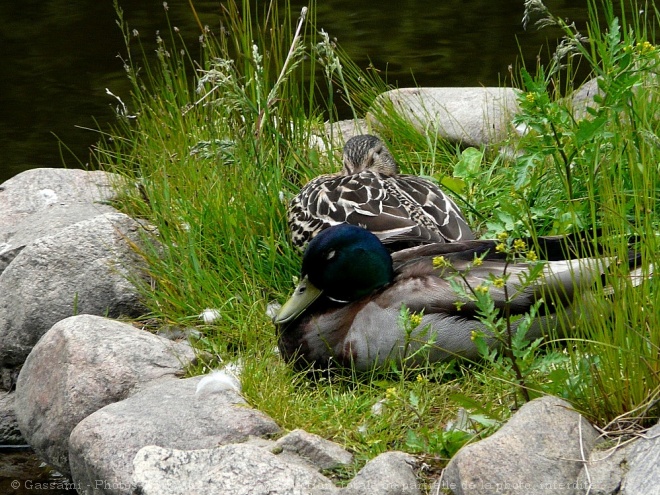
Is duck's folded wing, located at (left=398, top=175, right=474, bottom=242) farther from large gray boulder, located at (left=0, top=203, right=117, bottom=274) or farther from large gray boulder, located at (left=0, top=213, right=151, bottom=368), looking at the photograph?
large gray boulder, located at (left=0, top=203, right=117, bottom=274)

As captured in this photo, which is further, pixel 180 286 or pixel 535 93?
pixel 180 286

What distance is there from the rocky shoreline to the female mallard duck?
0.80 meters

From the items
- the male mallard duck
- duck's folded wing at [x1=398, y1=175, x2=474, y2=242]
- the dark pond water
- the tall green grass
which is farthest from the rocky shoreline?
the dark pond water

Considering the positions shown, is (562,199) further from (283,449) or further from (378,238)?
(283,449)

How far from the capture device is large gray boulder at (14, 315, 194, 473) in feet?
15.0

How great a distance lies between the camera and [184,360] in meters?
4.75

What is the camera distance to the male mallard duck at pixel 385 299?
4195 mm

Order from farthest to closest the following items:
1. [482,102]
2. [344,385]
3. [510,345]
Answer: [482,102] < [344,385] < [510,345]

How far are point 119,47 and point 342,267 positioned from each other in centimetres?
748

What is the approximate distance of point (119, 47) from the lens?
447 inches

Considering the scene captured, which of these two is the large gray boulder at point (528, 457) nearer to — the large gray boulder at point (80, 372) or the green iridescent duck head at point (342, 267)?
the green iridescent duck head at point (342, 267)

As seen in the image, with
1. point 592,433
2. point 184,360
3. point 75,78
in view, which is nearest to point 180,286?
point 184,360

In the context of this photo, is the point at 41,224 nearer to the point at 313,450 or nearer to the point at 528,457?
the point at 313,450

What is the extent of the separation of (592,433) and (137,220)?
9.96 feet
